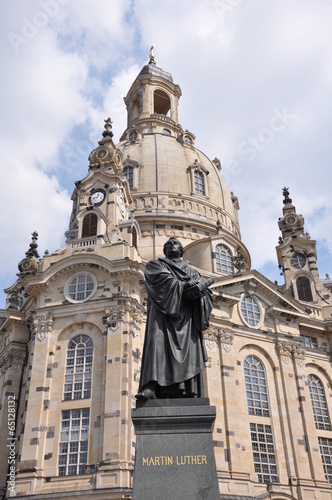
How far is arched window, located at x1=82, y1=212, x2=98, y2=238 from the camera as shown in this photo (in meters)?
37.5

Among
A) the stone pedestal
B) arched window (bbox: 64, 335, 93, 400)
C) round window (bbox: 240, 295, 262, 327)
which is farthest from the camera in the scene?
round window (bbox: 240, 295, 262, 327)

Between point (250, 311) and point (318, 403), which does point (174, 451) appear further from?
point (318, 403)

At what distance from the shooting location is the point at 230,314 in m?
38.2

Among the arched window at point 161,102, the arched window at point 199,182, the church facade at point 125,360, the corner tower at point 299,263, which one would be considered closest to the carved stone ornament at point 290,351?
the church facade at point 125,360

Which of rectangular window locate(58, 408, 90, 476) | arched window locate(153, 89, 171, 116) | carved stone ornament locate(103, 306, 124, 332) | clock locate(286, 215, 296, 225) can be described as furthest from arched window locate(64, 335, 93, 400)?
arched window locate(153, 89, 171, 116)

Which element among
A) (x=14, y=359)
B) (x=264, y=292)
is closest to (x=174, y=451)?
(x=14, y=359)

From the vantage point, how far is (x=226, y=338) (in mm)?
36688

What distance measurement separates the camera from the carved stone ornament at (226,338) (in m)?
36.4

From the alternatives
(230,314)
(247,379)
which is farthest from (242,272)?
(247,379)

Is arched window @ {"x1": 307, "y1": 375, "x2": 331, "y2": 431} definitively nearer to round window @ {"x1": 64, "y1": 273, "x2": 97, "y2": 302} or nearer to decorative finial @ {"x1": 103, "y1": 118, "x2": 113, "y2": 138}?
round window @ {"x1": 64, "y1": 273, "x2": 97, "y2": 302}

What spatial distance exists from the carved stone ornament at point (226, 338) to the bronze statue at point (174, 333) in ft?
87.8

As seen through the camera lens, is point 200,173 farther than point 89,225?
Yes

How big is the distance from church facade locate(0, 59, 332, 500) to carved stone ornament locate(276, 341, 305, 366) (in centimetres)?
11

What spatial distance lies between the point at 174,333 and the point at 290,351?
31223 millimetres
